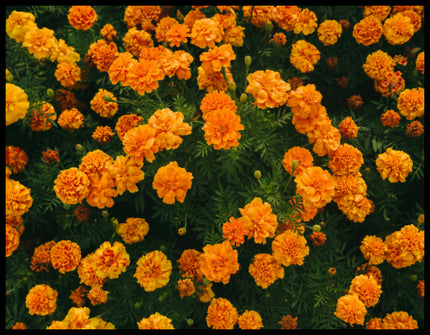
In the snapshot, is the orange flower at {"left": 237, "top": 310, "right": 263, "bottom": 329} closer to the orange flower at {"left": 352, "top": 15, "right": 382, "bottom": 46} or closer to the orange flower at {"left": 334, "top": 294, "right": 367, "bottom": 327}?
the orange flower at {"left": 334, "top": 294, "right": 367, "bottom": 327}

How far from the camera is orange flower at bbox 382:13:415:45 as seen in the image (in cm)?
237

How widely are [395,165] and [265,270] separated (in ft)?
3.46

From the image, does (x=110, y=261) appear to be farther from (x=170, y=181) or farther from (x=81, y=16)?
(x=81, y=16)

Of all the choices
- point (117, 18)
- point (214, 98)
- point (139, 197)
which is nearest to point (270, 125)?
point (214, 98)

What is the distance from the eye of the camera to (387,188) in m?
2.33

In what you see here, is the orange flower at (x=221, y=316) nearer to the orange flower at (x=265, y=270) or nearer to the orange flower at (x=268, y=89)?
the orange flower at (x=265, y=270)

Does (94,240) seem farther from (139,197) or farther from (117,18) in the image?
(117,18)

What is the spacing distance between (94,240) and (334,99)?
2.06 m

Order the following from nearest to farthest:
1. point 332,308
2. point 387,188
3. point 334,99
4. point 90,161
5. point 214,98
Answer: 1. point 214,98
2. point 90,161
3. point 332,308
4. point 387,188
5. point 334,99

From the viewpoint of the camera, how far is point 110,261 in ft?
6.29

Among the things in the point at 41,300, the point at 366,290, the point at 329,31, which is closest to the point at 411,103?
the point at 329,31

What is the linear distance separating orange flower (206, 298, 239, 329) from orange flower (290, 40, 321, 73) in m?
1.62

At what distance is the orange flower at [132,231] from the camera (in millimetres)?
2043

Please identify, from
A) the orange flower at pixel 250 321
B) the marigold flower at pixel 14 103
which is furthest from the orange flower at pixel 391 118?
the marigold flower at pixel 14 103
